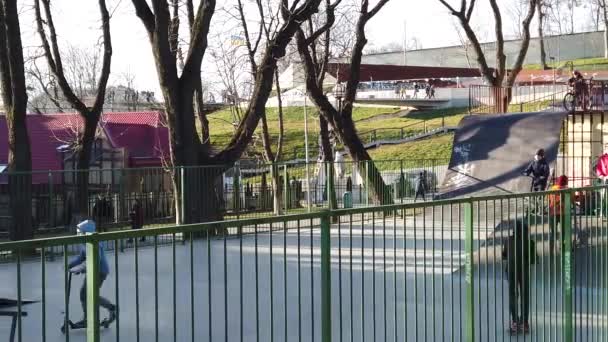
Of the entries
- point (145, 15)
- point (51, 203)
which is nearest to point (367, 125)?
point (145, 15)

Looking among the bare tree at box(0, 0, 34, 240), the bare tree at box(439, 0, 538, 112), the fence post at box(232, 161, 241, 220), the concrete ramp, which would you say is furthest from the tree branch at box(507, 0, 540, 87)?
the bare tree at box(0, 0, 34, 240)

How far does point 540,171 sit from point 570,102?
284 inches

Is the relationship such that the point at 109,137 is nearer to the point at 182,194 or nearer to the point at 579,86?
the point at 182,194

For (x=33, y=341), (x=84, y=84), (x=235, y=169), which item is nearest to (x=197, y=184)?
(x=235, y=169)

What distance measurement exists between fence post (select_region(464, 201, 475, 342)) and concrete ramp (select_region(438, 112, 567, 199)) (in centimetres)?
1413

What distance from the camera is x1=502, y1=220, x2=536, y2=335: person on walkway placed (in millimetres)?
7501

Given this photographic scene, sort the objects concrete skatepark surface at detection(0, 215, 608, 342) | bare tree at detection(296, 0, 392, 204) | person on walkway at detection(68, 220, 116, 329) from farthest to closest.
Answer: bare tree at detection(296, 0, 392, 204)
person on walkway at detection(68, 220, 116, 329)
concrete skatepark surface at detection(0, 215, 608, 342)

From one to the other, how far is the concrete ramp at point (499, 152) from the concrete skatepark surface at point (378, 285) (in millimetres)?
12322

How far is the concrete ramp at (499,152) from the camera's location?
2102 cm

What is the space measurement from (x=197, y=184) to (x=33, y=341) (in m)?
11.7

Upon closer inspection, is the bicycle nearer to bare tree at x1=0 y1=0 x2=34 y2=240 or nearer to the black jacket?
the black jacket

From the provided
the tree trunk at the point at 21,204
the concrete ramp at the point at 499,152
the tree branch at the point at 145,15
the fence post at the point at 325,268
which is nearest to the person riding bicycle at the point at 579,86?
the concrete ramp at the point at 499,152

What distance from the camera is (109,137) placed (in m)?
34.6

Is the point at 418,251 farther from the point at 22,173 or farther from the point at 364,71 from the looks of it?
the point at 364,71
